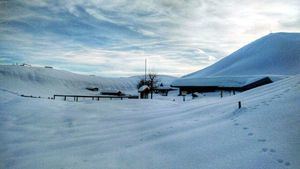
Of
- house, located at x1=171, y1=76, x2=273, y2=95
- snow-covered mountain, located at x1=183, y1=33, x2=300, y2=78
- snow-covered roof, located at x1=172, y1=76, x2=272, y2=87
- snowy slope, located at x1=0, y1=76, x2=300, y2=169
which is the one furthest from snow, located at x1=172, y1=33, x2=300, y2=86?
snowy slope, located at x1=0, y1=76, x2=300, y2=169

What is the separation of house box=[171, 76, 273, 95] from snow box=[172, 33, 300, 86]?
680 inches

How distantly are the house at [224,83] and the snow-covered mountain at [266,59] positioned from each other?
34.6 meters

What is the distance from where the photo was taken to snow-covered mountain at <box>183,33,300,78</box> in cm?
8381

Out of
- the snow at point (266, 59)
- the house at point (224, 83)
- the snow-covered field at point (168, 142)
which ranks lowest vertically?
the snow-covered field at point (168, 142)

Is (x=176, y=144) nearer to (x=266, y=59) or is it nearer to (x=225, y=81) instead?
(x=225, y=81)

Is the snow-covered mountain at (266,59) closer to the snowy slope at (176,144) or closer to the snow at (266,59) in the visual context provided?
the snow at (266,59)

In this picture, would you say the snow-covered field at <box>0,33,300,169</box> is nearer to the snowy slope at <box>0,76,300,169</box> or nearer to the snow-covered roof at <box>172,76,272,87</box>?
the snowy slope at <box>0,76,300,169</box>

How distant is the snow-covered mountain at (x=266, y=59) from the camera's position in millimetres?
83812

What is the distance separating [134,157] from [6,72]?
101 m

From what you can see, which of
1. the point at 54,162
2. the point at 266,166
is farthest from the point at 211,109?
the point at 54,162

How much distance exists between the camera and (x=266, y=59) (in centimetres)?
9238

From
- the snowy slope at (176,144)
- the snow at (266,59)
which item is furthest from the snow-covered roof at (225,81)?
the snowy slope at (176,144)

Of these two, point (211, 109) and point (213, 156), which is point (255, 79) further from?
Result: point (213, 156)

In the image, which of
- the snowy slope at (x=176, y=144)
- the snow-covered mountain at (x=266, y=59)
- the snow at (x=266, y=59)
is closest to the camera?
the snowy slope at (x=176, y=144)
